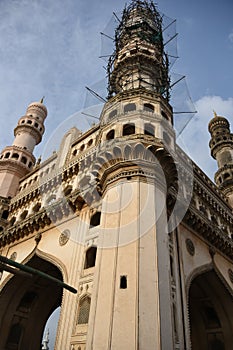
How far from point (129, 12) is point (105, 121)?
Result: 15.8 metres

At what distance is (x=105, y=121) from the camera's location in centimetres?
1789

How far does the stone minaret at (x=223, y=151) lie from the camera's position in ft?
100.0

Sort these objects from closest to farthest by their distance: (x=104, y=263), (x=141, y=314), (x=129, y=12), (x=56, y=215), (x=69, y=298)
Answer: (x=141, y=314) → (x=104, y=263) → (x=69, y=298) → (x=56, y=215) → (x=129, y=12)

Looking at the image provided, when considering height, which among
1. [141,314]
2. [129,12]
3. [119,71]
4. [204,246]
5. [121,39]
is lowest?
[141,314]

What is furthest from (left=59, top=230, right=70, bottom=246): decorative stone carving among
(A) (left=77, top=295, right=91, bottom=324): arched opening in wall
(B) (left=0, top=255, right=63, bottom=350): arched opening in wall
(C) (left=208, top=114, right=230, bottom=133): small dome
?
(C) (left=208, top=114, right=230, bottom=133): small dome

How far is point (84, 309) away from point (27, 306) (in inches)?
367

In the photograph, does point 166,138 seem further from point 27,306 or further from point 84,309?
point 27,306

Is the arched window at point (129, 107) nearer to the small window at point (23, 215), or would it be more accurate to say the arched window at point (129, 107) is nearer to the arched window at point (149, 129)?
the arched window at point (149, 129)

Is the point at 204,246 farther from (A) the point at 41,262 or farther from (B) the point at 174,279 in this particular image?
(A) the point at 41,262

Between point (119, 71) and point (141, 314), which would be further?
point (119, 71)


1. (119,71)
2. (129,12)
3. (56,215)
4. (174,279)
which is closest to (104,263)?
(174,279)

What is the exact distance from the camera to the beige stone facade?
33.9ft

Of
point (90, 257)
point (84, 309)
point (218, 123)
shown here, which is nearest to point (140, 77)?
point (90, 257)

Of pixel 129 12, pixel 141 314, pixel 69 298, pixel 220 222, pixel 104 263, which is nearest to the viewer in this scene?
pixel 141 314
